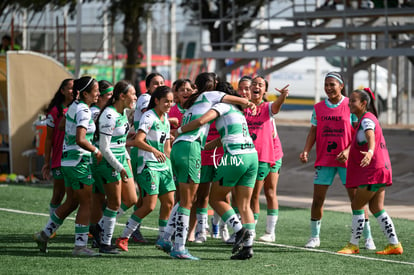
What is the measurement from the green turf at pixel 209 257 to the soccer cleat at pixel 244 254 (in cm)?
7

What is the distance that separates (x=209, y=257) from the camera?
9.35 m

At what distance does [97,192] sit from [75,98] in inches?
49.4

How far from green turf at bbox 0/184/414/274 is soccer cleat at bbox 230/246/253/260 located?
66 mm

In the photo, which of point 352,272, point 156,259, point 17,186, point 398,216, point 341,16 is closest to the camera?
point 352,272

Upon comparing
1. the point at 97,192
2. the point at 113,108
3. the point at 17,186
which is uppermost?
the point at 113,108

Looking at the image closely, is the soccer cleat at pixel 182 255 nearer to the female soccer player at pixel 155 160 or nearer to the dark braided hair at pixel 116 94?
the female soccer player at pixel 155 160

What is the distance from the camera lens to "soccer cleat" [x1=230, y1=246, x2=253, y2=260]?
9.02m

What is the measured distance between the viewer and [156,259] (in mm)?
9141

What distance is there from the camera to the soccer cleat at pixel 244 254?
9.02 m

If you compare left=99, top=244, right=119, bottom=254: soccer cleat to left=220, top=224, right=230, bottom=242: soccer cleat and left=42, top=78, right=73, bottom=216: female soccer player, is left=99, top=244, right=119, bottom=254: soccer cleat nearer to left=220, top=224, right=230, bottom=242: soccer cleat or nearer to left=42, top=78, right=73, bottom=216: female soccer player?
left=42, top=78, right=73, bottom=216: female soccer player

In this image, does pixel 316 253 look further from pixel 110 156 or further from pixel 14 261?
pixel 14 261

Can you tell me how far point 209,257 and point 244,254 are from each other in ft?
1.59

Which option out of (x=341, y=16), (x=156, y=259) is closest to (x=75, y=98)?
(x=156, y=259)

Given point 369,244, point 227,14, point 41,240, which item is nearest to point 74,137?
point 41,240
